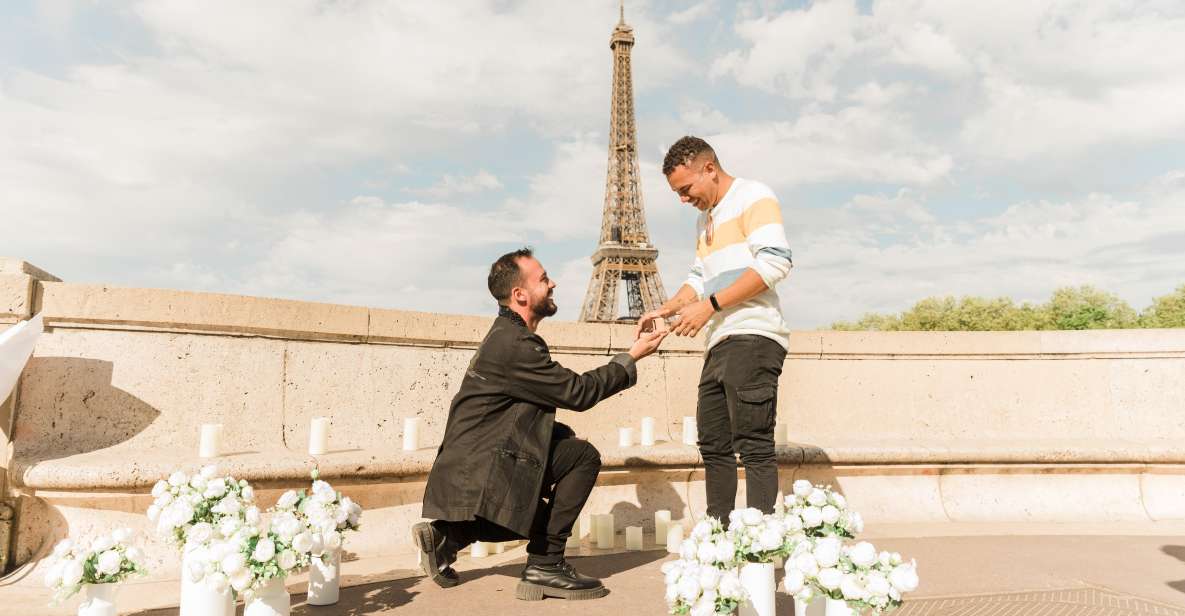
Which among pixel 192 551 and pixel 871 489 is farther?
pixel 871 489

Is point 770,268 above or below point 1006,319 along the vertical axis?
below

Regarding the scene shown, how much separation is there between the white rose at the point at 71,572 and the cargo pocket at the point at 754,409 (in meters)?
2.61

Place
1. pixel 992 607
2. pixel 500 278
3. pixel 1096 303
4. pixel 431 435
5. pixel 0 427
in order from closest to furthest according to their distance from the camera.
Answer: pixel 992 607
pixel 500 278
pixel 0 427
pixel 431 435
pixel 1096 303

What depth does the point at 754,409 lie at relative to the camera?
3.44 m

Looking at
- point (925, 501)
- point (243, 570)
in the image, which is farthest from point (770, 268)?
point (925, 501)

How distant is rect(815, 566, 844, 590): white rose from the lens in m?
2.12

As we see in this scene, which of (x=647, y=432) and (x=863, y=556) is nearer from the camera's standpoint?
(x=863, y=556)

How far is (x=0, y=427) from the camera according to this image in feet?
12.3

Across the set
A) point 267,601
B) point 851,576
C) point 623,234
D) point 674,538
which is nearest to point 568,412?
point 674,538

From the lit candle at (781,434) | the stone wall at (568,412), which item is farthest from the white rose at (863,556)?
the lit candle at (781,434)

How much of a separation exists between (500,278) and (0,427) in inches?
106

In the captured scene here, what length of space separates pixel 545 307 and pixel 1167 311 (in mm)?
45704

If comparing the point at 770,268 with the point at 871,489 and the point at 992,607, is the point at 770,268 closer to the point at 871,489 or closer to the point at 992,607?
the point at 992,607

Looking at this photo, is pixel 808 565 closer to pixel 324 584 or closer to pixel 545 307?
pixel 545 307
